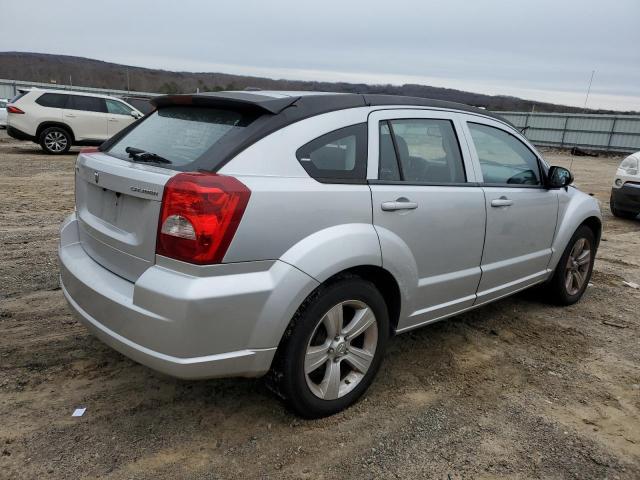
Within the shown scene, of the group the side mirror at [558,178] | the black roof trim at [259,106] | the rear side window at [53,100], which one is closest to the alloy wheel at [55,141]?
the rear side window at [53,100]

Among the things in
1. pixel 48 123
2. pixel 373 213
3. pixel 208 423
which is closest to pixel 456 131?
pixel 373 213

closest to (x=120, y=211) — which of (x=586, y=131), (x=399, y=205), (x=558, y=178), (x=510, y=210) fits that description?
(x=399, y=205)

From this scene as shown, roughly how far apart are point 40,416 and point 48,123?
13.4 metres

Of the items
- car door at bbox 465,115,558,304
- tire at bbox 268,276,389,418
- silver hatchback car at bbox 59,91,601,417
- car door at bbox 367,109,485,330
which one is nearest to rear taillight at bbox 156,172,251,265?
silver hatchback car at bbox 59,91,601,417

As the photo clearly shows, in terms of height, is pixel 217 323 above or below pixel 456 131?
below

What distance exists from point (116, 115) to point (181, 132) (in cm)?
1350

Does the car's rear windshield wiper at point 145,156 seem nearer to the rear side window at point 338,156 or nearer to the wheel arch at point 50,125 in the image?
the rear side window at point 338,156

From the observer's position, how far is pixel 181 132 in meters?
2.71

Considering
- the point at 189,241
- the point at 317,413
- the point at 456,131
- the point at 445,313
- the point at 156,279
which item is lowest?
the point at 317,413

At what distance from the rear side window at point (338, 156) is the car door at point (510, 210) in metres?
1.07

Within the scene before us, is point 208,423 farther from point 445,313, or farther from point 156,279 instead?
point 445,313

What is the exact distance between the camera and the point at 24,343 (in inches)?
133

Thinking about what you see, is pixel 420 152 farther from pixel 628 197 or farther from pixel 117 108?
pixel 117 108

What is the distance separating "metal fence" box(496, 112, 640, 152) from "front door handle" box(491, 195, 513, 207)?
2521cm
